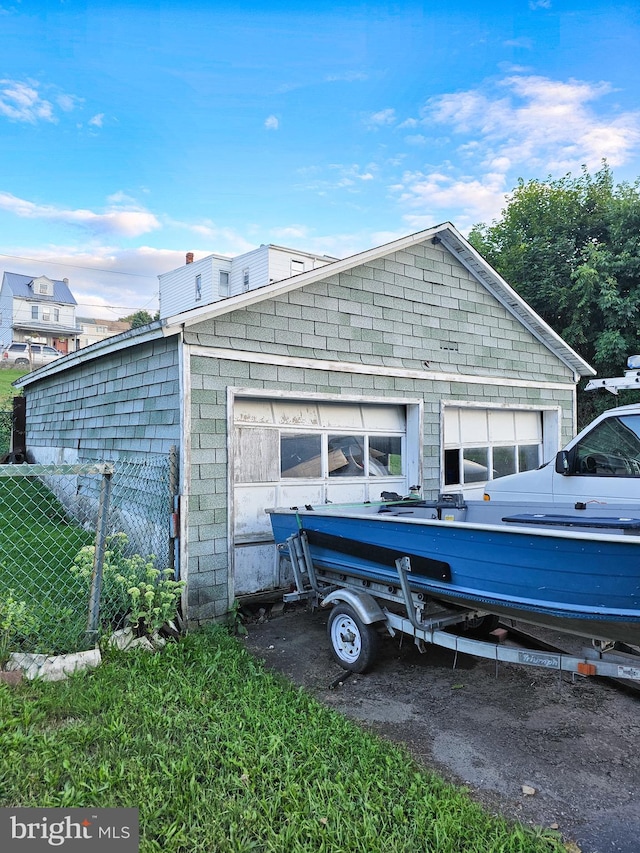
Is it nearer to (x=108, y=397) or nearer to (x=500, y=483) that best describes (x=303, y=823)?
(x=500, y=483)

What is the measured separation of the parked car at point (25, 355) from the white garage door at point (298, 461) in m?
34.0

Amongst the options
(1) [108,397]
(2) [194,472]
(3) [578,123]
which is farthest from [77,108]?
(2) [194,472]

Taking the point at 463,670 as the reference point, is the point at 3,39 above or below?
above

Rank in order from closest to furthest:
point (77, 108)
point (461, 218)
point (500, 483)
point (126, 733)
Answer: point (126, 733)
point (500, 483)
point (77, 108)
point (461, 218)

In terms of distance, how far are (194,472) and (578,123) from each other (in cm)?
1076

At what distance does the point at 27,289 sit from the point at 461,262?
4231 centimetres

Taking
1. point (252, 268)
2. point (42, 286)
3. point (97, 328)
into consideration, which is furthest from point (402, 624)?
point (97, 328)

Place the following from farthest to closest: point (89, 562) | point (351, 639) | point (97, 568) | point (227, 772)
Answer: point (89, 562), point (351, 639), point (97, 568), point (227, 772)

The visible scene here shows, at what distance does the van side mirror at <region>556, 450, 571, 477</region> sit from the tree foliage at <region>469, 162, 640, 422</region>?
1153 cm

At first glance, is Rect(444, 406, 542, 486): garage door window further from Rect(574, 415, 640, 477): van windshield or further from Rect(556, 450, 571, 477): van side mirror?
Rect(574, 415, 640, 477): van windshield

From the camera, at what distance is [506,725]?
384 cm

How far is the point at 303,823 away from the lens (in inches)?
101

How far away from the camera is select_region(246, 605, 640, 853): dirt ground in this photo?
290 cm

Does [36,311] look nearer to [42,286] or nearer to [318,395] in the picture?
[42,286]
